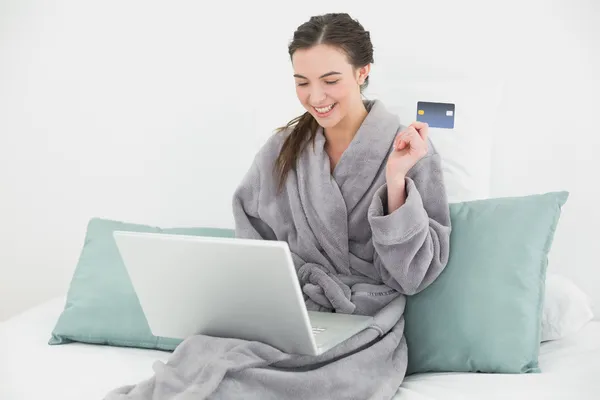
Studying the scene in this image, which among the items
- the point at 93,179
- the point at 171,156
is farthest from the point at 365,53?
the point at 93,179

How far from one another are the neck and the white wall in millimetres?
290

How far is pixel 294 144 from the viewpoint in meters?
2.05

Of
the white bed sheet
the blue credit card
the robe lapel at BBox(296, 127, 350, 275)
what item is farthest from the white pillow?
the white bed sheet

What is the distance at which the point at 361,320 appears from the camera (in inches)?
70.1

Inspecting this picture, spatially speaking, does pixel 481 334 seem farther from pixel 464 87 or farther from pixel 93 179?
pixel 93 179

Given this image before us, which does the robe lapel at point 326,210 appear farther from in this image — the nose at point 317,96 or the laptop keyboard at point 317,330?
the laptop keyboard at point 317,330

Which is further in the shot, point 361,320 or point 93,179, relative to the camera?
point 93,179

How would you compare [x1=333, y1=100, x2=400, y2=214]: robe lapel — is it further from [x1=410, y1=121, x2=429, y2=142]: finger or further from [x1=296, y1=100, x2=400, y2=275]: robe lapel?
[x1=410, y1=121, x2=429, y2=142]: finger

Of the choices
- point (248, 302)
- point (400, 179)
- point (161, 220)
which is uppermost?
point (400, 179)

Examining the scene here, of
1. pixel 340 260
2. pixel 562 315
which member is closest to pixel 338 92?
pixel 340 260

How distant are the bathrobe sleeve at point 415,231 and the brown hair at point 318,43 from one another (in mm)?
281

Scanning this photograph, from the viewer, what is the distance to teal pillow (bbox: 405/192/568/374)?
178cm

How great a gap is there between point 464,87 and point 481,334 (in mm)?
775

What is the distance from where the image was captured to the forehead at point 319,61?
1.92m
